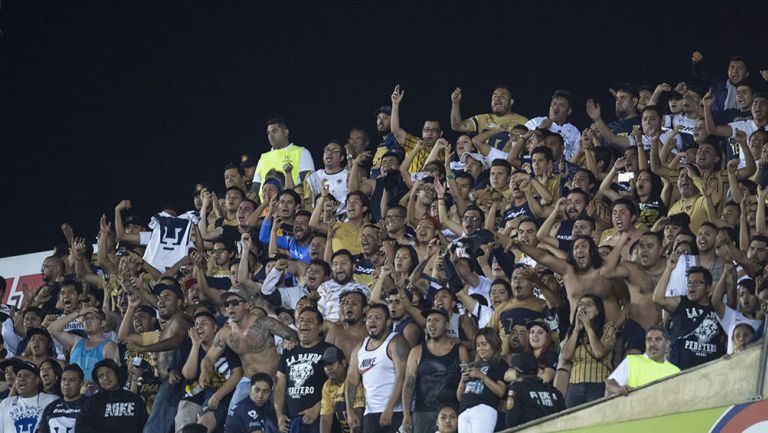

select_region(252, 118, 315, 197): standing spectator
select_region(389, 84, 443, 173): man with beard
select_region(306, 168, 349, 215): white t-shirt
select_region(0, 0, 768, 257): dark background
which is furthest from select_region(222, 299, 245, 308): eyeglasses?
select_region(0, 0, 768, 257): dark background

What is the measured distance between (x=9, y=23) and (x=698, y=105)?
12219 mm

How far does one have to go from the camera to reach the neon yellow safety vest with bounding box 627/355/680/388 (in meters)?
8.43

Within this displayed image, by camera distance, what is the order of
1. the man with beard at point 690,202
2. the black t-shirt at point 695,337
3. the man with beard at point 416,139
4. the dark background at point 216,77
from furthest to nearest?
the dark background at point 216,77, the man with beard at point 416,139, the man with beard at point 690,202, the black t-shirt at point 695,337

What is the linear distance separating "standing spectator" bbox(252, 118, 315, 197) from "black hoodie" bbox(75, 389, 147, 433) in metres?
4.00

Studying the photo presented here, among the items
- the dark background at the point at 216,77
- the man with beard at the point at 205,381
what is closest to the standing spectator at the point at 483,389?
the man with beard at the point at 205,381

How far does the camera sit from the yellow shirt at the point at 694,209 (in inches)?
460

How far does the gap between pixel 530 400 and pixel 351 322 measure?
2691mm

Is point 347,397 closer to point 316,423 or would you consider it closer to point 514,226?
point 316,423

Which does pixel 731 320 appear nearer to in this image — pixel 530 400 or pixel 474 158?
pixel 530 400

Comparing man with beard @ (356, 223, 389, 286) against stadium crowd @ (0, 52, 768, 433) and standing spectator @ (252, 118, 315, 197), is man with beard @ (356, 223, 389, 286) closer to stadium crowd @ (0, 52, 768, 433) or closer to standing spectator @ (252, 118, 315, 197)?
stadium crowd @ (0, 52, 768, 433)

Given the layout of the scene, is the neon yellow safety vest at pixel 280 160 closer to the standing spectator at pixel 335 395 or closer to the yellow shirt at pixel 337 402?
the standing spectator at pixel 335 395

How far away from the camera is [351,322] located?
11.5m

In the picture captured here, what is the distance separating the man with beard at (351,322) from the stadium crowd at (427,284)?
0.06ft

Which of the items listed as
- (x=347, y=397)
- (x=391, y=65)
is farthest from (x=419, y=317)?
(x=391, y=65)
